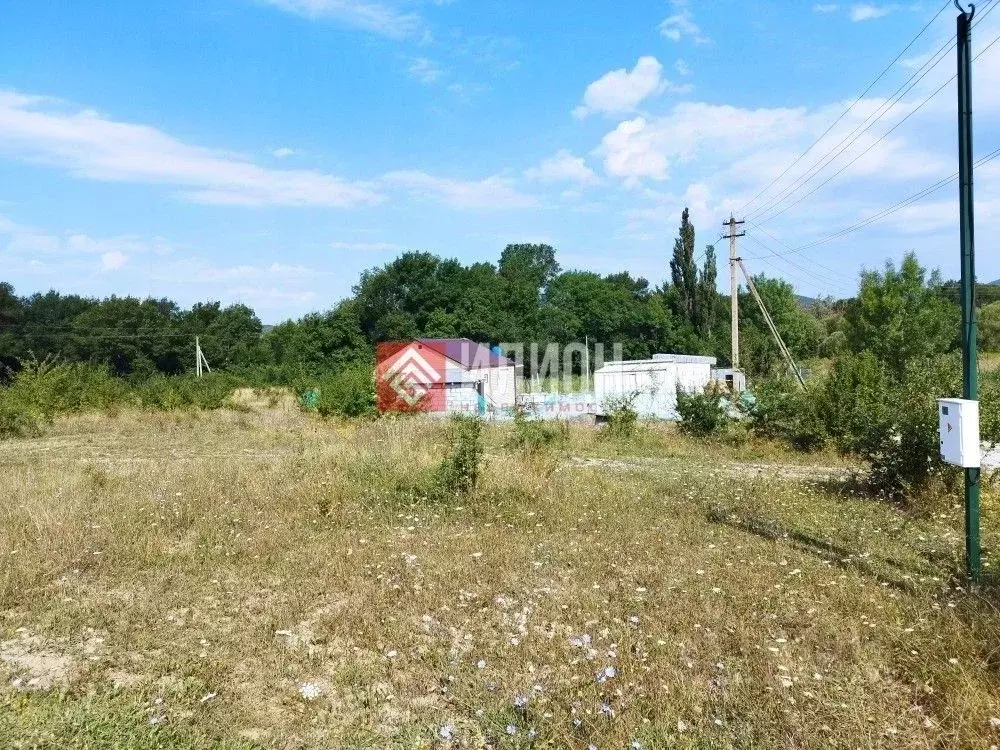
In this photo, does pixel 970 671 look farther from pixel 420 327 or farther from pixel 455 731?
pixel 420 327

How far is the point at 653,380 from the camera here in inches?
835

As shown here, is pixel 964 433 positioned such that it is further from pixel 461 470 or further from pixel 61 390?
pixel 61 390

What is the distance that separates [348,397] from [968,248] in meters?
15.3

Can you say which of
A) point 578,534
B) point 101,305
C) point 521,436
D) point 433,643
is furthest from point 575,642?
point 101,305

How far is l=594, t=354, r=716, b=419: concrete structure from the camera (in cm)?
2067

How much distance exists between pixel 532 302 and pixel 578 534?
51.1m

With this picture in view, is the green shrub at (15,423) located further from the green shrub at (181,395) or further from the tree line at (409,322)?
the tree line at (409,322)

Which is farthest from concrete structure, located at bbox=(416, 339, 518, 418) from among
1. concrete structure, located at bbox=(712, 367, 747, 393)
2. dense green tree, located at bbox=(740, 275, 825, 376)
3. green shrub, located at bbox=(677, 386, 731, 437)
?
dense green tree, located at bbox=(740, 275, 825, 376)

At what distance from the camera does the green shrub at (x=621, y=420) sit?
620 inches

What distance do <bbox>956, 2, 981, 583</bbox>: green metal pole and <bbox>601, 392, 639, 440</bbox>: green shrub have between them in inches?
429

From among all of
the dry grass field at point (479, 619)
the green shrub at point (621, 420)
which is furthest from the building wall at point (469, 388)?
the dry grass field at point (479, 619)

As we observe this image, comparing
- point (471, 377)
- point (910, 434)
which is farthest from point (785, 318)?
point (910, 434)

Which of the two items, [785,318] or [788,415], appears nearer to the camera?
[788,415]

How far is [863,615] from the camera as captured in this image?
3967mm
